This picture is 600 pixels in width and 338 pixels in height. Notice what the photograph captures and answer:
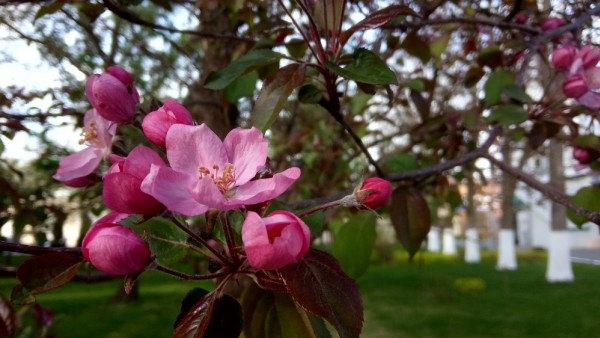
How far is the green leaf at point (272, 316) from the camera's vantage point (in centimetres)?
59

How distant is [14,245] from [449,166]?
84 centimetres

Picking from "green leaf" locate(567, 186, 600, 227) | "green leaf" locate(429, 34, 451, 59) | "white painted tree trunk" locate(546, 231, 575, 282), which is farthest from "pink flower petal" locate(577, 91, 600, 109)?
"white painted tree trunk" locate(546, 231, 575, 282)

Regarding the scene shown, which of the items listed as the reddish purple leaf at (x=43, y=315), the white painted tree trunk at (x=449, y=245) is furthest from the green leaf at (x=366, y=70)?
the white painted tree trunk at (x=449, y=245)

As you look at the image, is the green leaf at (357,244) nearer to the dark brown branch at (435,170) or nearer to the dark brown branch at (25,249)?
the dark brown branch at (435,170)

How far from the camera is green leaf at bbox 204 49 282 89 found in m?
0.72

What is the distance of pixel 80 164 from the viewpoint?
69cm

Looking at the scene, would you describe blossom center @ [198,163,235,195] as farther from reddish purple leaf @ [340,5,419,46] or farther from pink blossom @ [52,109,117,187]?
reddish purple leaf @ [340,5,419,46]

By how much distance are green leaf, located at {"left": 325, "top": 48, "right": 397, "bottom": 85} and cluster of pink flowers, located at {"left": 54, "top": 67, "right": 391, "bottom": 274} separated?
0.54ft

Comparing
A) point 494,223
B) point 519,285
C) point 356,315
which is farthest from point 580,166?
point 494,223

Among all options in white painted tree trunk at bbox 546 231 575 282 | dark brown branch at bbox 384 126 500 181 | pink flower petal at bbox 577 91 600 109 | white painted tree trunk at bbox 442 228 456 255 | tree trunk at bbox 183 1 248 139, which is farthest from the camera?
white painted tree trunk at bbox 442 228 456 255

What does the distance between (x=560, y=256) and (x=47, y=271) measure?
8.74 metres

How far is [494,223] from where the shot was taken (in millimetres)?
18609

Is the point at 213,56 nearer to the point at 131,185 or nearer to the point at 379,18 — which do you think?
the point at 379,18

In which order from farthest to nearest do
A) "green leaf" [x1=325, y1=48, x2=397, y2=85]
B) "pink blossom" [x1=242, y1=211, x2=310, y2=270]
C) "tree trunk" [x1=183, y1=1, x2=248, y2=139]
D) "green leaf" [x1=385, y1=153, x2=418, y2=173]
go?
"tree trunk" [x1=183, y1=1, x2=248, y2=139] → "green leaf" [x1=385, y1=153, x2=418, y2=173] → "green leaf" [x1=325, y1=48, x2=397, y2=85] → "pink blossom" [x1=242, y1=211, x2=310, y2=270]
